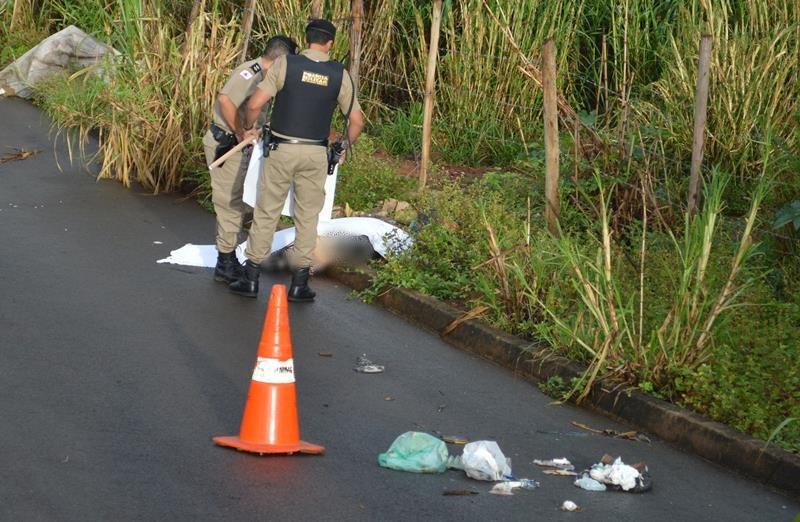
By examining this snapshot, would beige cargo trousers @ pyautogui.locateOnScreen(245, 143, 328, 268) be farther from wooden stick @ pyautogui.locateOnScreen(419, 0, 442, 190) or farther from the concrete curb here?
wooden stick @ pyautogui.locateOnScreen(419, 0, 442, 190)

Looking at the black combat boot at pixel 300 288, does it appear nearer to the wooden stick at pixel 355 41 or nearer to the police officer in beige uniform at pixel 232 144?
the police officer in beige uniform at pixel 232 144

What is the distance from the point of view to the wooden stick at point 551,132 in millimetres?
10359

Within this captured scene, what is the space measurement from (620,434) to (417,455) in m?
1.40

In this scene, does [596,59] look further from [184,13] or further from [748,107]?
[184,13]

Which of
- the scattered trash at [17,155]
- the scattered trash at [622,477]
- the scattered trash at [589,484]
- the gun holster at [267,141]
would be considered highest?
the gun holster at [267,141]

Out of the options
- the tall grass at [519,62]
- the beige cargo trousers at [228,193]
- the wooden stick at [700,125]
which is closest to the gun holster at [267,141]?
the beige cargo trousers at [228,193]

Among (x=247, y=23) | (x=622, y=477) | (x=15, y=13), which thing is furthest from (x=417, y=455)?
(x=15, y=13)

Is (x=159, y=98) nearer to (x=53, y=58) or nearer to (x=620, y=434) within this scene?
(x=53, y=58)

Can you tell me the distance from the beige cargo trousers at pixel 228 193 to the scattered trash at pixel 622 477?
15.4 feet

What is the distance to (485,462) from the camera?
6344 mm

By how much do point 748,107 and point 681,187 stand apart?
4.05 ft

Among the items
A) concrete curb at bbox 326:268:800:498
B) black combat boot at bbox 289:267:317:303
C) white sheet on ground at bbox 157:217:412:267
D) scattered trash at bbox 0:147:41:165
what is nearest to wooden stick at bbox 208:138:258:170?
white sheet on ground at bbox 157:217:412:267

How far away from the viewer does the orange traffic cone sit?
646 cm

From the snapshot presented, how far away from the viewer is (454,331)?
9.27 m
